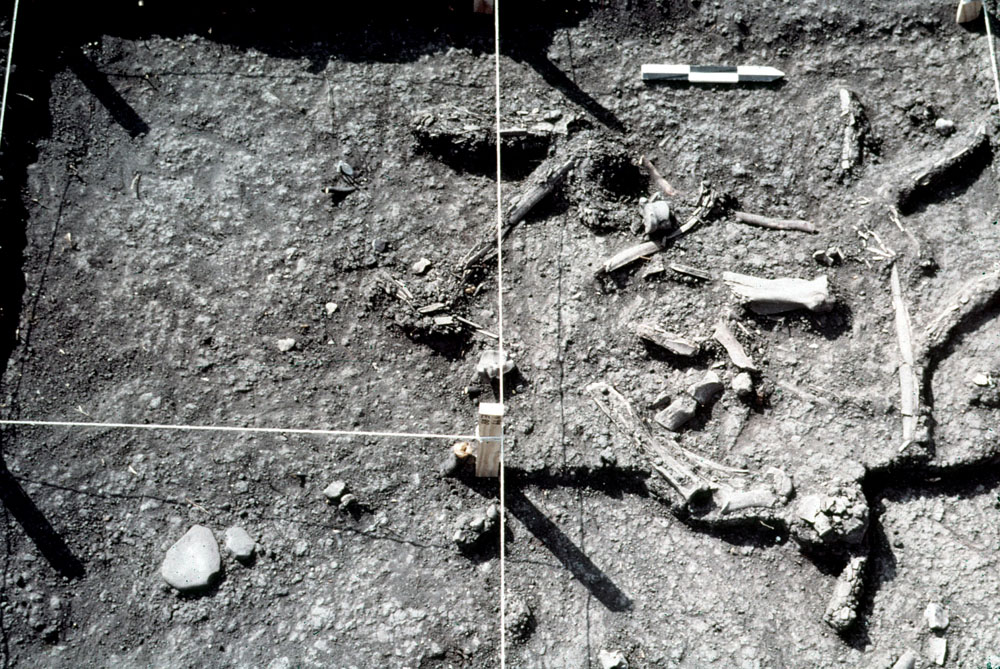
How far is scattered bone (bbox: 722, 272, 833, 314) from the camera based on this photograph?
450 cm

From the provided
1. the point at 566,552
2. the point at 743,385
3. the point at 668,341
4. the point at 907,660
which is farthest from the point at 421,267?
the point at 907,660

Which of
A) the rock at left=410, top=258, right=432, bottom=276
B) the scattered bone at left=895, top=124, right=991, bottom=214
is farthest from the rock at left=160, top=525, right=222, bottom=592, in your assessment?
the scattered bone at left=895, top=124, right=991, bottom=214

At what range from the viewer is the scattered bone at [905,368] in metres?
4.32

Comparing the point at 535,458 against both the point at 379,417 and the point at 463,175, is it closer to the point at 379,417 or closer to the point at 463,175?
the point at 379,417

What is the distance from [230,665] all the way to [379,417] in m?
1.35

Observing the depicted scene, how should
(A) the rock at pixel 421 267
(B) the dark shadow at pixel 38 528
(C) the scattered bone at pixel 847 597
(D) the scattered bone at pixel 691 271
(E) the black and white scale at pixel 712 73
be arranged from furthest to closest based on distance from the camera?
(E) the black and white scale at pixel 712 73 → (A) the rock at pixel 421 267 → (D) the scattered bone at pixel 691 271 → (B) the dark shadow at pixel 38 528 → (C) the scattered bone at pixel 847 597

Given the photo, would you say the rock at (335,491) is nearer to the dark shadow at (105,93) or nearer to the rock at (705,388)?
the rock at (705,388)

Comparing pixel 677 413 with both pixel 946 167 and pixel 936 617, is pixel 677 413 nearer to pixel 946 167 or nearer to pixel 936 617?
pixel 936 617

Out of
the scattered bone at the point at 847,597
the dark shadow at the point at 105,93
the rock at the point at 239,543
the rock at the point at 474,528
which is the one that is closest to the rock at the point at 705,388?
the scattered bone at the point at 847,597

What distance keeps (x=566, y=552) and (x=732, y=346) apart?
52.2 inches

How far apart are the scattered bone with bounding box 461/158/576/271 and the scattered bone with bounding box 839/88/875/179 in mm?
1506

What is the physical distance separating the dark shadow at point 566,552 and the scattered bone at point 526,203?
126 centimetres

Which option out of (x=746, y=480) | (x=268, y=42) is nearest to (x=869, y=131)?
(x=746, y=480)

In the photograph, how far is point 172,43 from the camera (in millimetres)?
5211
